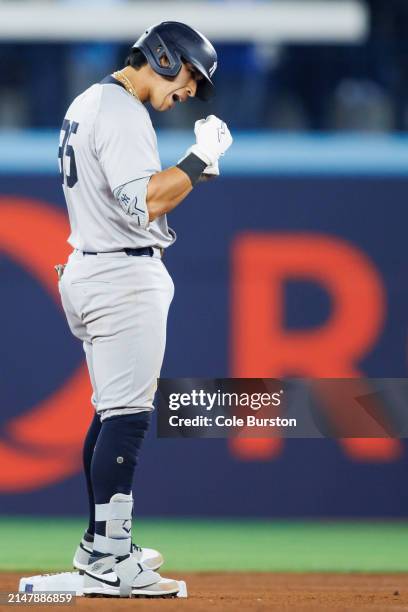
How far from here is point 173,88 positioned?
3.34 metres

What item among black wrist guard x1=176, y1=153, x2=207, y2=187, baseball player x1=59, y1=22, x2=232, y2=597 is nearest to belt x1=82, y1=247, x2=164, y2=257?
baseball player x1=59, y1=22, x2=232, y2=597

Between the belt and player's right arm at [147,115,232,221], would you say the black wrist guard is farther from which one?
the belt

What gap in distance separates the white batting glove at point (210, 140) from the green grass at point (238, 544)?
181cm

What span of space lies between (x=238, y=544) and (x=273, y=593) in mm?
1261

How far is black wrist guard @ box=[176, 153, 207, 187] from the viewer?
10.4ft

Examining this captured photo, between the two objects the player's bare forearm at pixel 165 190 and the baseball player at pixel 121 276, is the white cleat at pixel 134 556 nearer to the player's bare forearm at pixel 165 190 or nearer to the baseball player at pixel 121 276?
the baseball player at pixel 121 276

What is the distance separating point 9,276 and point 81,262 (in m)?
2.24

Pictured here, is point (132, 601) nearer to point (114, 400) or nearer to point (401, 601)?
point (114, 400)

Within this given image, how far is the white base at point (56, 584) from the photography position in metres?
3.31

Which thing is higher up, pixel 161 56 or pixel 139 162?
pixel 161 56

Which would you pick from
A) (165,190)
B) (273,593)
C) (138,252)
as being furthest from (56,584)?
(165,190)

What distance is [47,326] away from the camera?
5.52m

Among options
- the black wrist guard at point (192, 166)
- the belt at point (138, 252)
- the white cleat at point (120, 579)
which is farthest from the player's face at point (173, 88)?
the white cleat at point (120, 579)

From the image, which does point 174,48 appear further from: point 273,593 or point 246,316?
point 246,316
